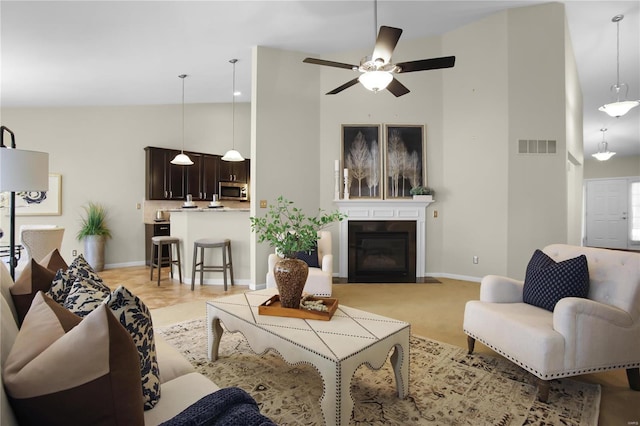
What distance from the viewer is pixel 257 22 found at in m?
4.25

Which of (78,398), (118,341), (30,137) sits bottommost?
(78,398)

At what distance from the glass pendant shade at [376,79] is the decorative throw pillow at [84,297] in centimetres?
276

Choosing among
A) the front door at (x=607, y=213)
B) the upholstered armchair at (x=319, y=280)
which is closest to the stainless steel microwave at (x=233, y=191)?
the upholstered armchair at (x=319, y=280)

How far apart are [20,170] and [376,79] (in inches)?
110

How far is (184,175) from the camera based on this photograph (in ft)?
23.3

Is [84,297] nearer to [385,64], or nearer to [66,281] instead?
[66,281]

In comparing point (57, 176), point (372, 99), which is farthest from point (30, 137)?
point (372, 99)

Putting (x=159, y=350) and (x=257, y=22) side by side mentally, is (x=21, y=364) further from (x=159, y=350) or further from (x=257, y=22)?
(x=257, y=22)

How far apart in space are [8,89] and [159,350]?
6.58m

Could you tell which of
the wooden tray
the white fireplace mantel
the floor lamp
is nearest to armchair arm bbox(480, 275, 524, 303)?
the wooden tray

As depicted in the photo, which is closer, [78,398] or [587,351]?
[78,398]

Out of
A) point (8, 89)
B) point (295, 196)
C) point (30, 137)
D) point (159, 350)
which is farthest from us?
point (30, 137)

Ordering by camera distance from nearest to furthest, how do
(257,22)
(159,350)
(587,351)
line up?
1. (159,350)
2. (587,351)
3. (257,22)

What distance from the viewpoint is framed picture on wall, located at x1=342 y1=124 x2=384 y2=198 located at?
5375 mm
